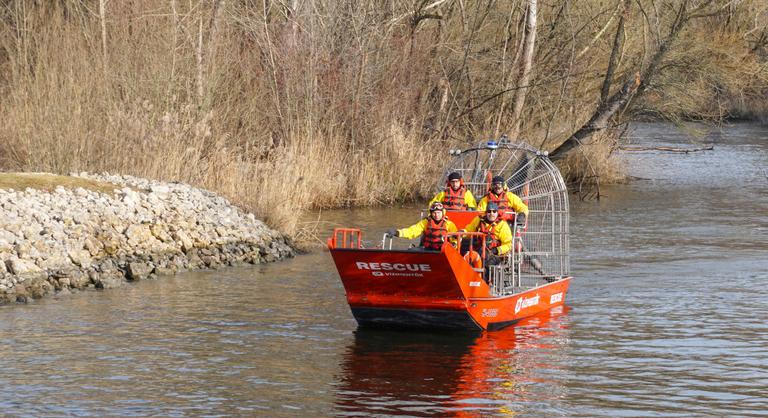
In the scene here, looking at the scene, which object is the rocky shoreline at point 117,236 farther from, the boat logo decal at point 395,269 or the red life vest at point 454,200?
the boat logo decal at point 395,269

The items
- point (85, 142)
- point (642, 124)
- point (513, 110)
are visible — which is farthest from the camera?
point (642, 124)

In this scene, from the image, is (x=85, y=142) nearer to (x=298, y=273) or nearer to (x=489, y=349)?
(x=298, y=273)

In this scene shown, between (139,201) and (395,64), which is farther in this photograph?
(395,64)

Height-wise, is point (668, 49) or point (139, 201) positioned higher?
point (668, 49)

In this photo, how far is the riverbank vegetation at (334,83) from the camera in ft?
78.7

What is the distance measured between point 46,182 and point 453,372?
9.85 meters

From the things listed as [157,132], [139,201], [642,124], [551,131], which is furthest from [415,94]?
[642,124]

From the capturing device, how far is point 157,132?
24203mm

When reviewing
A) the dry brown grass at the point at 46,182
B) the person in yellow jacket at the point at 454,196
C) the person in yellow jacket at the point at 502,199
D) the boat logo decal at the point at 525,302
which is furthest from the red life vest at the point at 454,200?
the dry brown grass at the point at 46,182

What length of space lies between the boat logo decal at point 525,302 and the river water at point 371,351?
293 mm

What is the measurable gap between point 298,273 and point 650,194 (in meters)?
14.9

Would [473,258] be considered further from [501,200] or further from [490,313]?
[501,200]

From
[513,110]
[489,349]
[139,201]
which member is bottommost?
[489,349]

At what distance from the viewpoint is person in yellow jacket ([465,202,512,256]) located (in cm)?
1597
